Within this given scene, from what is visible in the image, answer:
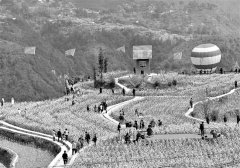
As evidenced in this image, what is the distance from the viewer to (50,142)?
2400 inches

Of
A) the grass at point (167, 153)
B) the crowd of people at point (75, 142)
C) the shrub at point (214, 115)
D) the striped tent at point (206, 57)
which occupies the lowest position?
the striped tent at point (206, 57)

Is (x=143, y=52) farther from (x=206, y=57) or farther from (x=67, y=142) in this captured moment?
(x=67, y=142)

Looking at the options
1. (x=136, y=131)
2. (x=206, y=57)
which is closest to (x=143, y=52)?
(x=206, y=57)

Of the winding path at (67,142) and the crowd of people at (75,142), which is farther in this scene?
the winding path at (67,142)

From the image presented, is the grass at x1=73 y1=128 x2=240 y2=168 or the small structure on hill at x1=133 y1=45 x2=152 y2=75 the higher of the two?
the grass at x1=73 y1=128 x2=240 y2=168

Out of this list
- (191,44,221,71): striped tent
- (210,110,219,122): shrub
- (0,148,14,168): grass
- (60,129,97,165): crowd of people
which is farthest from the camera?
(191,44,221,71): striped tent

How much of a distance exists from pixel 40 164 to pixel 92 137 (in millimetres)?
5105

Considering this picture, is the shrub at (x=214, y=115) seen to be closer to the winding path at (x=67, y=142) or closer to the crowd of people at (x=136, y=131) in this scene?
the winding path at (x=67, y=142)

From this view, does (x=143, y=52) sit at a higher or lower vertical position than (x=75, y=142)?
lower

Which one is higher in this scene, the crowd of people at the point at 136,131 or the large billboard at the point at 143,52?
the crowd of people at the point at 136,131

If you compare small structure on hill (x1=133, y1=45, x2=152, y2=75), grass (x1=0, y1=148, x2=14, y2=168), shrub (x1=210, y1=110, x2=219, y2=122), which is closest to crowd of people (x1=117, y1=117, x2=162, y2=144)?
shrub (x1=210, y1=110, x2=219, y2=122)

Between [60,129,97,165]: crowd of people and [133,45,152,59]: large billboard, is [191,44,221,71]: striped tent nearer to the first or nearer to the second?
[133,45,152,59]: large billboard

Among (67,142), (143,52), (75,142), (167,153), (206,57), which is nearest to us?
(167,153)

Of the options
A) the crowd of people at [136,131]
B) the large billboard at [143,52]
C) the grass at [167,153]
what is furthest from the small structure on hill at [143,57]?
the grass at [167,153]
